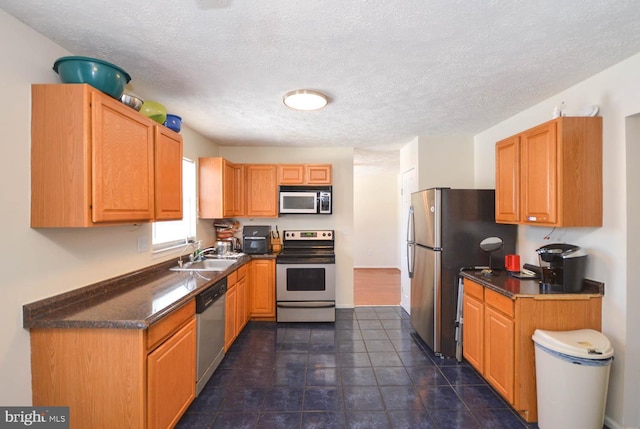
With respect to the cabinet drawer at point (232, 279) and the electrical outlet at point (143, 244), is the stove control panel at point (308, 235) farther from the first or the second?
the electrical outlet at point (143, 244)

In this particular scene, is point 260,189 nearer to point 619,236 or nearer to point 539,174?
point 539,174

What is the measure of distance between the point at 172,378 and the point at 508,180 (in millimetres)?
3002

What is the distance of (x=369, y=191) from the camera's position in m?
7.24

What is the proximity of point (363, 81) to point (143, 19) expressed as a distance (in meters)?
1.42

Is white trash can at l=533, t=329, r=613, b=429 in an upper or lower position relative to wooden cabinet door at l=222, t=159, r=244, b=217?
lower

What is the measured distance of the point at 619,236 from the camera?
1.85 meters

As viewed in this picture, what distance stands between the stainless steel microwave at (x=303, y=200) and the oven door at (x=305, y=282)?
820mm

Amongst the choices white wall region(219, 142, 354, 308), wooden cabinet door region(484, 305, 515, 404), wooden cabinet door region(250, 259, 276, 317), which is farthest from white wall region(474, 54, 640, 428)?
wooden cabinet door region(250, 259, 276, 317)

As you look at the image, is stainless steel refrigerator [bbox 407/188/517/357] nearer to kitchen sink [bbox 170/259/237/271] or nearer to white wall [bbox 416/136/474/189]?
white wall [bbox 416/136/474/189]

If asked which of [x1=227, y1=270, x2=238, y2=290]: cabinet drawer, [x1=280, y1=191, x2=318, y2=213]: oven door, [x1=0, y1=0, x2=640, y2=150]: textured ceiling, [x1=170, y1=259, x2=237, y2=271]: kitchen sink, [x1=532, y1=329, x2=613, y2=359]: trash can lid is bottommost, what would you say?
[x1=532, y1=329, x2=613, y2=359]: trash can lid

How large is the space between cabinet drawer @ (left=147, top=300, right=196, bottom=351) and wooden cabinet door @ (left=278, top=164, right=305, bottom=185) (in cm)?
231

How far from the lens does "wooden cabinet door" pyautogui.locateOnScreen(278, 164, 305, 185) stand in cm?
403

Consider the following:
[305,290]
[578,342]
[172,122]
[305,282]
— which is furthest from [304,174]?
[578,342]

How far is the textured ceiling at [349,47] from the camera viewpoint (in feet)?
4.55
